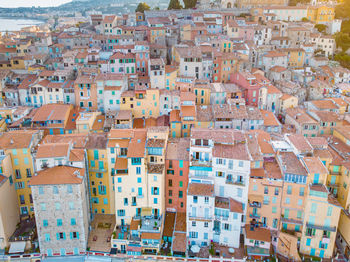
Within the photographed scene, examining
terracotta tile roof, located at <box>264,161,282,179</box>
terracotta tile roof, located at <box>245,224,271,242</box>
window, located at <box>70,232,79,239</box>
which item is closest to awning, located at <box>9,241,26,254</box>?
window, located at <box>70,232,79,239</box>

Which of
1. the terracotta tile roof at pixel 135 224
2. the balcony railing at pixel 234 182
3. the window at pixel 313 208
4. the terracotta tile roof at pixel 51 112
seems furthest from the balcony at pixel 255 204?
the terracotta tile roof at pixel 51 112

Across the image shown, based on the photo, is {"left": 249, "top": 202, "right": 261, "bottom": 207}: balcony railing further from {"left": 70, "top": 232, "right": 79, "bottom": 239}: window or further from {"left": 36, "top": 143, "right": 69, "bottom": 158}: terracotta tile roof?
{"left": 36, "top": 143, "right": 69, "bottom": 158}: terracotta tile roof

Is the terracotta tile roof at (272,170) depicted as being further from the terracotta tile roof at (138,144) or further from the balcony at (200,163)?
the terracotta tile roof at (138,144)

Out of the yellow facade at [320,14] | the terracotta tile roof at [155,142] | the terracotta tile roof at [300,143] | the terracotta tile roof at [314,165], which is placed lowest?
the terracotta tile roof at [314,165]

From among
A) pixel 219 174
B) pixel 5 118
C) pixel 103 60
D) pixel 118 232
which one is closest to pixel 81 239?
pixel 118 232

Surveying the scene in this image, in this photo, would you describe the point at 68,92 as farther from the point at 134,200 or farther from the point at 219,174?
the point at 219,174
